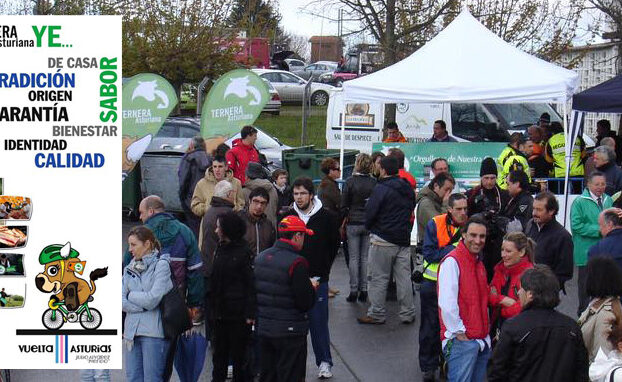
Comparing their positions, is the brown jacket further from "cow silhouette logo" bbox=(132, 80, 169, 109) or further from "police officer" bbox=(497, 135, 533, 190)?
"cow silhouette logo" bbox=(132, 80, 169, 109)

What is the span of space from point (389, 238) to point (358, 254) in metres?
1.07

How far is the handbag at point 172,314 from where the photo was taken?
6199mm

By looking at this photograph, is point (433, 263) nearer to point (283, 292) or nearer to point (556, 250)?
point (556, 250)

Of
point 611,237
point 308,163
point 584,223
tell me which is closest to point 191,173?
point 308,163

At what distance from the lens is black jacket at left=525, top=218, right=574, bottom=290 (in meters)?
7.47

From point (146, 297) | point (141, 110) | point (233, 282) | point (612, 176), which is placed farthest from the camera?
point (141, 110)

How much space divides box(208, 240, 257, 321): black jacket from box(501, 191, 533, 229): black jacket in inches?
126

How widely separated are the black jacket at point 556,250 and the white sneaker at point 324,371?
83.2 inches

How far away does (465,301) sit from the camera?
20.3ft

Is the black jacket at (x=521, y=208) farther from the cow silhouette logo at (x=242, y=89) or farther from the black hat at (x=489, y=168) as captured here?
the cow silhouette logo at (x=242, y=89)

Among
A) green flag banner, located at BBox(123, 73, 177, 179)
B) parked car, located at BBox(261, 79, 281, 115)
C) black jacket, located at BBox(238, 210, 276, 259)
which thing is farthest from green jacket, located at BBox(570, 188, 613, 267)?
parked car, located at BBox(261, 79, 281, 115)

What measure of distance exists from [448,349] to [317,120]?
78.7 ft

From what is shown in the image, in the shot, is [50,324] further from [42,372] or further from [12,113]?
[42,372]

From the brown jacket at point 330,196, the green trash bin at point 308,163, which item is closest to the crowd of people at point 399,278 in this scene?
the brown jacket at point 330,196
